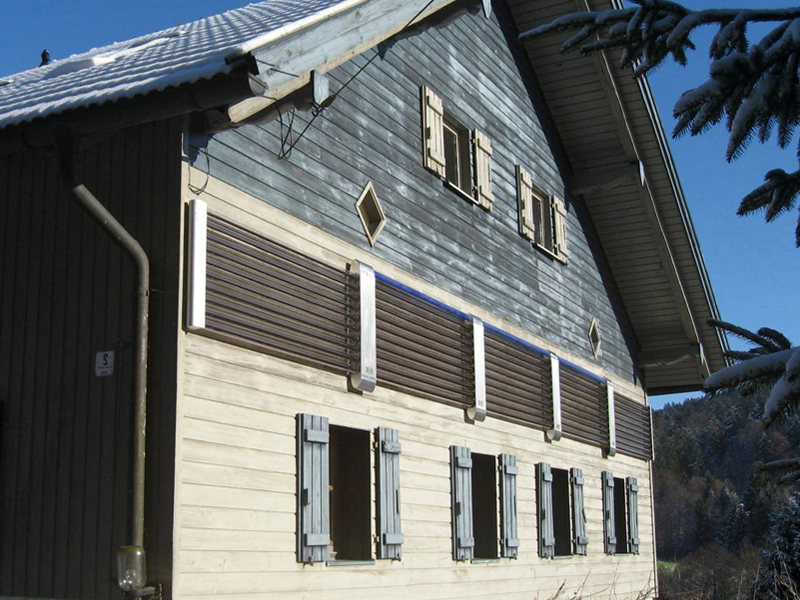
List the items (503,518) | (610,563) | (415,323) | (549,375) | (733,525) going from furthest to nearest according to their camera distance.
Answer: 1. (733,525)
2. (610,563)
3. (549,375)
4. (503,518)
5. (415,323)

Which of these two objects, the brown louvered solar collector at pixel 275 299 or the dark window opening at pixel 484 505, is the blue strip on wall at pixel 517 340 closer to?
the dark window opening at pixel 484 505

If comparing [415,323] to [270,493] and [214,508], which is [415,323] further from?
[214,508]

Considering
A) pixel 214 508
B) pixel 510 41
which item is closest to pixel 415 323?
pixel 214 508

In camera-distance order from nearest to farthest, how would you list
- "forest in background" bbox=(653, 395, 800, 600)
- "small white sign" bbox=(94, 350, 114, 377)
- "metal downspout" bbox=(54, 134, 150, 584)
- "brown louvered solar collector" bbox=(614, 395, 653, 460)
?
1. "metal downspout" bbox=(54, 134, 150, 584)
2. "small white sign" bbox=(94, 350, 114, 377)
3. "brown louvered solar collector" bbox=(614, 395, 653, 460)
4. "forest in background" bbox=(653, 395, 800, 600)

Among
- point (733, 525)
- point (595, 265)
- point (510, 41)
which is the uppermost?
point (510, 41)

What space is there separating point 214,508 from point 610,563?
10.6 meters

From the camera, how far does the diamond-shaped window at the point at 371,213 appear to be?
11.2 meters

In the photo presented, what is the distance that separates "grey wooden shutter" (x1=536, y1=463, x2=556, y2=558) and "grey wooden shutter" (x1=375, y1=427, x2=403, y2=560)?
13.6 ft

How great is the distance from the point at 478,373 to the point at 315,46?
5.24 metres

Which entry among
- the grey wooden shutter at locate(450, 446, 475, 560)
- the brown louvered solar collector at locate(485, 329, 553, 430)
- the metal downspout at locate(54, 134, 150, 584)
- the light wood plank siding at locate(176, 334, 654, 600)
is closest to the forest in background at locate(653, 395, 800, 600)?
the brown louvered solar collector at locate(485, 329, 553, 430)

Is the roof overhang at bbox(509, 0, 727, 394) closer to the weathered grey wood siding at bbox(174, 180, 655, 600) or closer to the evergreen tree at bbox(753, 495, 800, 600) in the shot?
the evergreen tree at bbox(753, 495, 800, 600)

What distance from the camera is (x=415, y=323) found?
11898mm

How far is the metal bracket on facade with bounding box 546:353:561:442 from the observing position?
1548 centimetres

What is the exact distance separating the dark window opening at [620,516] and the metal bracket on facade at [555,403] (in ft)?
11.9
